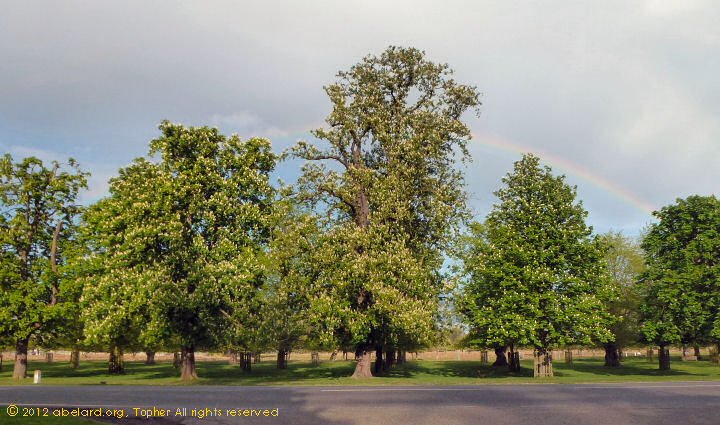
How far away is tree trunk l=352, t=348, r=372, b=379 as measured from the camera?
3284cm

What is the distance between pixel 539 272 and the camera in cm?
3525

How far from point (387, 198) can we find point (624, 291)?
113 ft

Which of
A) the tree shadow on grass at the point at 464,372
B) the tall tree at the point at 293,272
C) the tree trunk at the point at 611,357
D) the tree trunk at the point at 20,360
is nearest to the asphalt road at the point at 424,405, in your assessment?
the tall tree at the point at 293,272

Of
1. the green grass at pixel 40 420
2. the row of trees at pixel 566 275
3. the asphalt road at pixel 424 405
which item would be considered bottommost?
the asphalt road at pixel 424 405

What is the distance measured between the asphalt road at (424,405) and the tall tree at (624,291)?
→ 32638 millimetres

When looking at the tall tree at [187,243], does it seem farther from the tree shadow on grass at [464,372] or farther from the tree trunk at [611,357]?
the tree trunk at [611,357]

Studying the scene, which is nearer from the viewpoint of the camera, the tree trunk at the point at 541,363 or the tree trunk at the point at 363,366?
the tree trunk at the point at 363,366

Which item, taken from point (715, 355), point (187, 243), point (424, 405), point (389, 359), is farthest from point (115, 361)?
point (715, 355)

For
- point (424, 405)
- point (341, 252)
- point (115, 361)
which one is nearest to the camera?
point (424, 405)

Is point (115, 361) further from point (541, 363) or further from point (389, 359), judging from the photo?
point (541, 363)

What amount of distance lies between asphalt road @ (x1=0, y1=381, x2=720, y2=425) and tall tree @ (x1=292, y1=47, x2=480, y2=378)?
34.5ft

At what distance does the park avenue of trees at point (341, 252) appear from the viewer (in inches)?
1222

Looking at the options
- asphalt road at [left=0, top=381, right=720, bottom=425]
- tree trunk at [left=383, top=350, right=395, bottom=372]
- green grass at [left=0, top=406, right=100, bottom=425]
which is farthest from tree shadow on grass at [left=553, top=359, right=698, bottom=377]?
green grass at [left=0, top=406, right=100, bottom=425]

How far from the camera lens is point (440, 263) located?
35781mm
